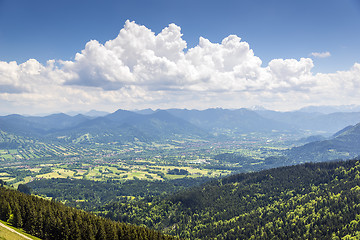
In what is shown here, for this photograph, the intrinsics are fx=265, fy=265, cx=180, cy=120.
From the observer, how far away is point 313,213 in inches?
6772

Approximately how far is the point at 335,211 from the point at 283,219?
105 ft

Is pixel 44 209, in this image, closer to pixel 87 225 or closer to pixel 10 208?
pixel 10 208

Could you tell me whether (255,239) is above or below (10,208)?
below

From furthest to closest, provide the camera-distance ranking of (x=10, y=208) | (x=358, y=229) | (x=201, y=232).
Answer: (x=201, y=232)
(x=358, y=229)
(x=10, y=208)

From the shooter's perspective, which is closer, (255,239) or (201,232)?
(255,239)

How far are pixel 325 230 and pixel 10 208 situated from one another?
526 feet

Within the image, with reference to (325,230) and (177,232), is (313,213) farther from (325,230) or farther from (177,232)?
(177,232)

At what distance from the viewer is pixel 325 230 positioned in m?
150

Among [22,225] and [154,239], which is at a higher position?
[22,225]

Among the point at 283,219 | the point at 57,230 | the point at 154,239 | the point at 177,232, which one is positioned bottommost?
the point at 177,232

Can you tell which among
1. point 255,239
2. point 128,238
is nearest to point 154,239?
point 128,238

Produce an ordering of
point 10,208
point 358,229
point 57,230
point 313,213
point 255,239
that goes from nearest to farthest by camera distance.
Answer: point 57,230, point 10,208, point 358,229, point 255,239, point 313,213

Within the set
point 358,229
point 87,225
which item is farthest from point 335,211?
point 87,225

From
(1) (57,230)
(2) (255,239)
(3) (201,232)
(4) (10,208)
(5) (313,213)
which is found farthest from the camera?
(3) (201,232)
